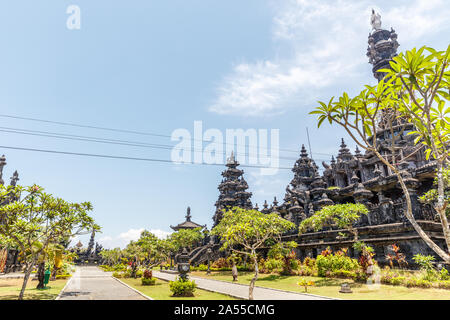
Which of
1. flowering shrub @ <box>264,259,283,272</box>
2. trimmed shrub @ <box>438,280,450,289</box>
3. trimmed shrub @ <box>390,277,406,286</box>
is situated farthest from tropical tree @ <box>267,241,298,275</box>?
trimmed shrub @ <box>438,280,450,289</box>

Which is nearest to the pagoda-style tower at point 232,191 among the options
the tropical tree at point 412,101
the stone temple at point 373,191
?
the stone temple at point 373,191

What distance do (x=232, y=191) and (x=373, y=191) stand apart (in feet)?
95.8

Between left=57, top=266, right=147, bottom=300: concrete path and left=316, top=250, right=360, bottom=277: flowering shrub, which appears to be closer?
left=57, top=266, right=147, bottom=300: concrete path

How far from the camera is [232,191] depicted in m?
57.2

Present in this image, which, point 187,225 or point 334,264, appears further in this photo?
point 187,225

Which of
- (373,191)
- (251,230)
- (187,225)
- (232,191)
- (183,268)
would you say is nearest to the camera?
(251,230)

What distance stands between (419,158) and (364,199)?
11583mm

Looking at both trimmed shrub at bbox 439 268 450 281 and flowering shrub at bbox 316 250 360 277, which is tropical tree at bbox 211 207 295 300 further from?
trimmed shrub at bbox 439 268 450 281

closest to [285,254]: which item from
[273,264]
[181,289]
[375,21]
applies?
[273,264]

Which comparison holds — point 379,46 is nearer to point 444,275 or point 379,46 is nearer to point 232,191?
point 232,191

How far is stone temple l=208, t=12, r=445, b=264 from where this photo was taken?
20.1 meters

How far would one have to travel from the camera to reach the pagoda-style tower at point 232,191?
52625mm

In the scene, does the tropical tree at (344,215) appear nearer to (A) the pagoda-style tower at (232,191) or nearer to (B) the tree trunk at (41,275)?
(B) the tree trunk at (41,275)
